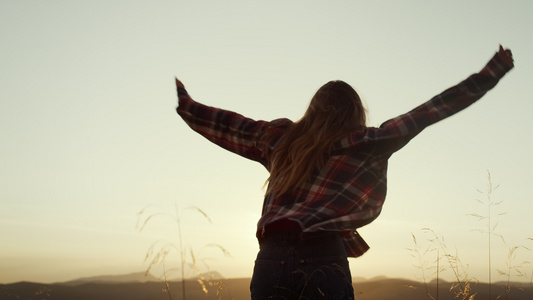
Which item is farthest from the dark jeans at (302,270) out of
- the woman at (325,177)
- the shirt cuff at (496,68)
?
the shirt cuff at (496,68)

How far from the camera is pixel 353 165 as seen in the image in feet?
9.75

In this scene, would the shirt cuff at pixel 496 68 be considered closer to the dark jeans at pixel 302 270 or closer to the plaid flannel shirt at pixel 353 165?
the plaid flannel shirt at pixel 353 165

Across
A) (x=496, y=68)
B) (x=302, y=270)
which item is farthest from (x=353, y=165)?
(x=496, y=68)

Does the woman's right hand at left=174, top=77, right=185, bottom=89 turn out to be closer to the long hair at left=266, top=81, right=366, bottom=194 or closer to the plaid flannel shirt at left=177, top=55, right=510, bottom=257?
the plaid flannel shirt at left=177, top=55, right=510, bottom=257

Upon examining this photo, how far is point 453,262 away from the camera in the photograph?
4.42 m

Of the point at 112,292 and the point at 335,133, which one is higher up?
the point at 335,133

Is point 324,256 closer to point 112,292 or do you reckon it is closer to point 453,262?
point 453,262

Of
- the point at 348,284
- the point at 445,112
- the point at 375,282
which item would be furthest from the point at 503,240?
the point at 375,282

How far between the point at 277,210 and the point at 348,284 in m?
0.55

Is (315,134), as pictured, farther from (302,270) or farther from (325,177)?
(302,270)

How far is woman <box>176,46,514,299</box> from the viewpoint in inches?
105

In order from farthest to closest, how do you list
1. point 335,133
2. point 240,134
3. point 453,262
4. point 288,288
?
1. point 453,262
2. point 240,134
3. point 335,133
4. point 288,288

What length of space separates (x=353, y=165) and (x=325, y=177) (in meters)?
0.19

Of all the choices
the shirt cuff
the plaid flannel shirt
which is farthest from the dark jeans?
the shirt cuff
